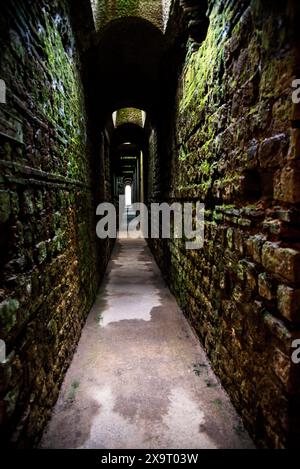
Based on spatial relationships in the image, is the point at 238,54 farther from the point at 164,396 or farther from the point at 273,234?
the point at 164,396

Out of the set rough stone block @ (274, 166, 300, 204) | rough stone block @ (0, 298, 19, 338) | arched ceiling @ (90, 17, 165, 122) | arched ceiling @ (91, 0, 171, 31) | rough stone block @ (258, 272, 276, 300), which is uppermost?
arched ceiling @ (91, 0, 171, 31)

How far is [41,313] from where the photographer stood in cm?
208

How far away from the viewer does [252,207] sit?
1.89m

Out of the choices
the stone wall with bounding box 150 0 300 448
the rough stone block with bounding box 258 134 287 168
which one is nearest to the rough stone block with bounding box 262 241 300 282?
the stone wall with bounding box 150 0 300 448

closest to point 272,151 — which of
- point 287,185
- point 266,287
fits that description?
point 287,185

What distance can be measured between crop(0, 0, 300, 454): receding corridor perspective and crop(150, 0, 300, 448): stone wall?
1cm

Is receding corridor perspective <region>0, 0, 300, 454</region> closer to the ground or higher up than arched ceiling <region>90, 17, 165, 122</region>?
closer to the ground

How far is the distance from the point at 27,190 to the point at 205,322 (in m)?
2.23

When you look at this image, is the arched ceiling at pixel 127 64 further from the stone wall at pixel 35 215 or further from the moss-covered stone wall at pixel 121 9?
the stone wall at pixel 35 215

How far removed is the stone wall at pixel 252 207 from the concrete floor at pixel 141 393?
0.19 metres

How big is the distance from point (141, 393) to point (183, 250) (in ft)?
7.39

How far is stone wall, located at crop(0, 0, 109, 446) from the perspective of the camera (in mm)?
1533

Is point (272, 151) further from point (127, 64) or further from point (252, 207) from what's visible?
point (127, 64)

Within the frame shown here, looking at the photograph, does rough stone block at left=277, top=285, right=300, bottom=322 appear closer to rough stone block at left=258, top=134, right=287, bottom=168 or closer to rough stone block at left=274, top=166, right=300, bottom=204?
rough stone block at left=274, top=166, right=300, bottom=204
